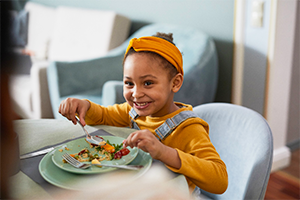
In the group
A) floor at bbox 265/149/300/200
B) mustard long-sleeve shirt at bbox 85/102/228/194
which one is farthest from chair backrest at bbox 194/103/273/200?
floor at bbox 265/149/300/200

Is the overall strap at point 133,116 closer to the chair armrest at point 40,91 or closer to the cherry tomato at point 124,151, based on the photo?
the cherry tomato at point 124,151

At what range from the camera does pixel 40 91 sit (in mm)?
2135

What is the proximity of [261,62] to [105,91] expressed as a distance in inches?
42.2

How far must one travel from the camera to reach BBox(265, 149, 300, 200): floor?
5.37ft

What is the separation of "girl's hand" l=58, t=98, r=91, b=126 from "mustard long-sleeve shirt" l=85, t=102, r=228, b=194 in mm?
28

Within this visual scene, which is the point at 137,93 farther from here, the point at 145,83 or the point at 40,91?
the point at 40,91

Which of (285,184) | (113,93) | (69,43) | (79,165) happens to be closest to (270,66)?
(285,184)

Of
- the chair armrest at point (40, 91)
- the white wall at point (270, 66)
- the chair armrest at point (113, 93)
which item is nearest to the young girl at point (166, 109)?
the chair armrest at point (113, 93)

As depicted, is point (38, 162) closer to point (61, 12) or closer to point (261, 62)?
point (261, 62)

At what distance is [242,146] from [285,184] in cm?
115

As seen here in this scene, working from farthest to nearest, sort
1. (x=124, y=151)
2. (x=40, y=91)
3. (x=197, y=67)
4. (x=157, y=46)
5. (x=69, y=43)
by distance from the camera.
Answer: (x=69, y=43)
(x=40, y=91)
(x=197, y=67)
(x=157, y=46)
(x=124, y=151)

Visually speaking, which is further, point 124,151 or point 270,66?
point 270,66

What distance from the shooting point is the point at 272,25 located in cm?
170

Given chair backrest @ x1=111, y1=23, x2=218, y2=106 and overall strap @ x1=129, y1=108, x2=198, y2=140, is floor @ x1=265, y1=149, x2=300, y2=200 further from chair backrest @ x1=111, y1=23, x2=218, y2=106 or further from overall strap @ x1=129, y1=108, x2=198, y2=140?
overall strap @ x1=129, y1=108, x2=198, y2=140
